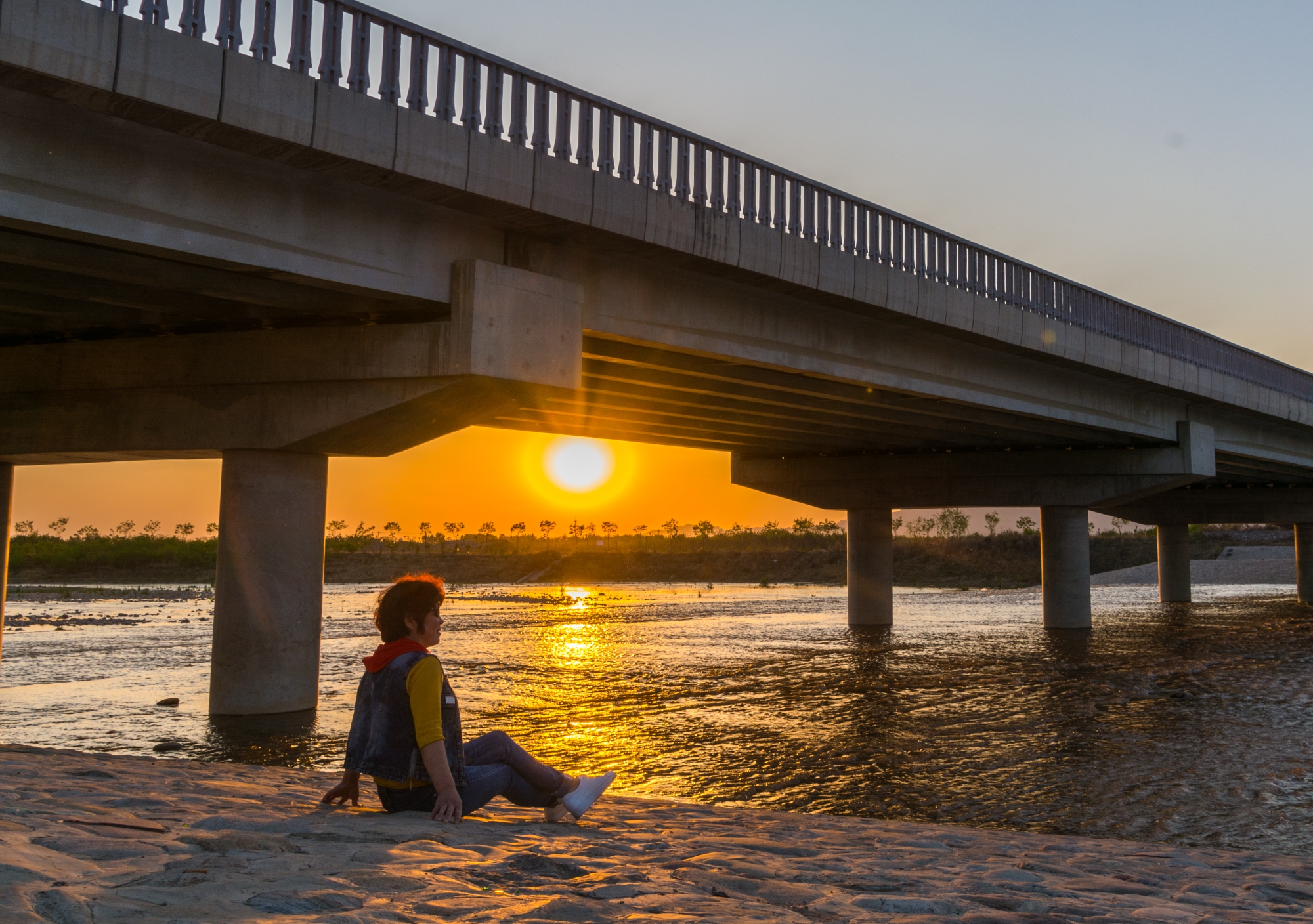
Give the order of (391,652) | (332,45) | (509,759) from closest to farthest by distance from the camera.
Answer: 1. (391,652)
2. (509,759)
3. (332,45)

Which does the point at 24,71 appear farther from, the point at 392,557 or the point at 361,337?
the point at 392,557

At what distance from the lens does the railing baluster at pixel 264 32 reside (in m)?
10.1

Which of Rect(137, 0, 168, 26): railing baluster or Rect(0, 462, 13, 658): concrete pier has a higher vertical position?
Rect(137, 0, 168, 26): railing baluster

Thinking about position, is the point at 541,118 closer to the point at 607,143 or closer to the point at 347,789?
the point at 607,143

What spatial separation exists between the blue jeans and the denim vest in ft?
0.36

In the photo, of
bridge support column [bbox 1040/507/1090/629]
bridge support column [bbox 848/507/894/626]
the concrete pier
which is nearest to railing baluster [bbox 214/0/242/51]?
the concrete pier

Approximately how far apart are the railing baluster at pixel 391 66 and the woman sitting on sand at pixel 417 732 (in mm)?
7285

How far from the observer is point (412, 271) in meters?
12.3

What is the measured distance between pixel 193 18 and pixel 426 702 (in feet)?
24.4

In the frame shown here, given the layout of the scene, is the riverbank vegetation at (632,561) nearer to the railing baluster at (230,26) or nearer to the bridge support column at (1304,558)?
the bridge support column at (1304,558)

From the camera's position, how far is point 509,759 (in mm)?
5918

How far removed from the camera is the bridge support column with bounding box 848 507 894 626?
3203 cm

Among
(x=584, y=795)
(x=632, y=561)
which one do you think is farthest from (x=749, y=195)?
(x=632, y=561)

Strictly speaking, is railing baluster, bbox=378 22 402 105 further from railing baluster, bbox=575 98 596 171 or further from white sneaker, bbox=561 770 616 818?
white sneaker, bbox=561 770 616 818
